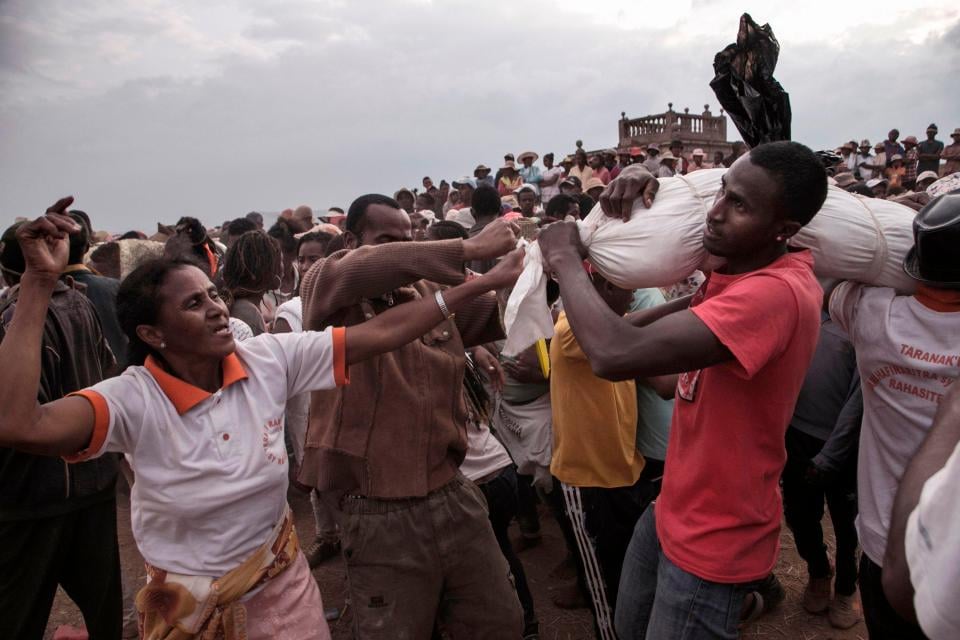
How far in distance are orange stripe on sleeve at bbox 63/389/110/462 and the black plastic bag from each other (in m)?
2.16

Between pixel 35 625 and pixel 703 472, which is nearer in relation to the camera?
pixel 703 472

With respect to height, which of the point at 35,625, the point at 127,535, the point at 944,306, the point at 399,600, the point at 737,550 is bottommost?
the point at 127,535

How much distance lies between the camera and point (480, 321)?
2.61 metres

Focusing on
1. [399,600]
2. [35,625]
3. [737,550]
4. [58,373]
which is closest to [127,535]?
[35,625]

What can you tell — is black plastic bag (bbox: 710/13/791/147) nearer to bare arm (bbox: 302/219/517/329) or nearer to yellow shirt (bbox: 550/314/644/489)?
bare arm (bbox: 302/219/517/329)

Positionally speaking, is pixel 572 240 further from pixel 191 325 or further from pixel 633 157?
pixel 633 157

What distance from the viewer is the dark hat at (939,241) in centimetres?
169

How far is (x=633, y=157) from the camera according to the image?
490 inches

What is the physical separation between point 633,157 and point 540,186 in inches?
75.2

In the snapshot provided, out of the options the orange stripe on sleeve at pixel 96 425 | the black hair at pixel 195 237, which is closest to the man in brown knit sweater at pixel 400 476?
the orange stripe on sleeve at pixel 96 425

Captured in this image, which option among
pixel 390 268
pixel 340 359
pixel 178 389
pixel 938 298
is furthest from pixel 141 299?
pixel 938 298

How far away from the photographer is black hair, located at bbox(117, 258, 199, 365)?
6.64 ft

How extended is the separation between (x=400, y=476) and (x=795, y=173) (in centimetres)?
158

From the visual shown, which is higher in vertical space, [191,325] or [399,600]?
[191,325]
